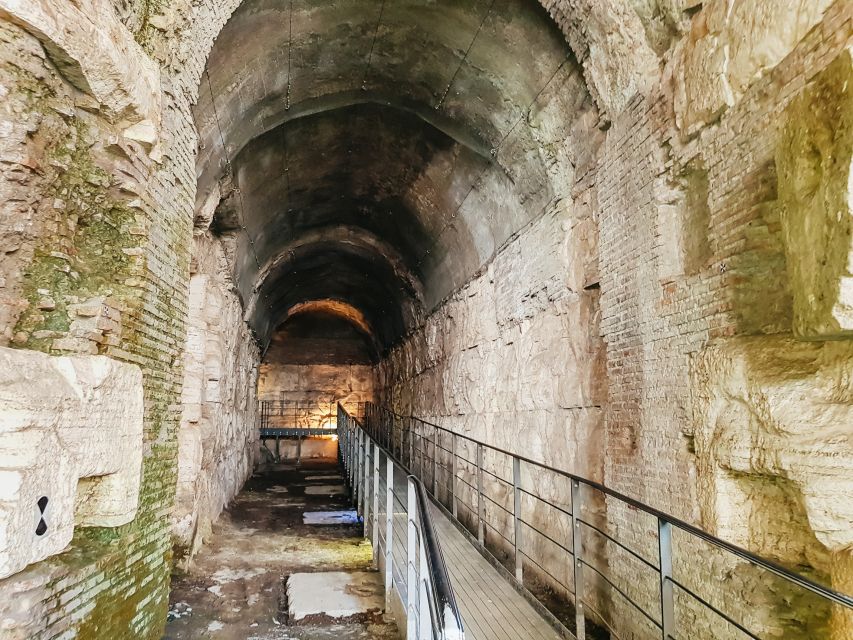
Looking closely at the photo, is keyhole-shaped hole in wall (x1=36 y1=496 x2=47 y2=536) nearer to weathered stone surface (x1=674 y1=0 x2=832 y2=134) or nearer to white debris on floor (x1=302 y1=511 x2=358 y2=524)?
weathered stone surface (x1=674 y1=0 x2=832 y2=134)

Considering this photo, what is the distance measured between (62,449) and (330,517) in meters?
5.55

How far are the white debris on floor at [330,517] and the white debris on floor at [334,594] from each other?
238 cm

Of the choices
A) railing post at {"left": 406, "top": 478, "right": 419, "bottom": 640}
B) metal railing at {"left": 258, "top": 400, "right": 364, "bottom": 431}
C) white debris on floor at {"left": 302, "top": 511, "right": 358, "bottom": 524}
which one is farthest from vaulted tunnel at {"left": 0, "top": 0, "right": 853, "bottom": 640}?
metal railing at {"left": 258, "top": 400, "right": 364, "bottom": 431}

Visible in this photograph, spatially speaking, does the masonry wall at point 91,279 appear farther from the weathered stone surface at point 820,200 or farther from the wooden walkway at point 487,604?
the weathered stone surface at point 820,200

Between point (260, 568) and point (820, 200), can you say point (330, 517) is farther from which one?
point (820, 200)

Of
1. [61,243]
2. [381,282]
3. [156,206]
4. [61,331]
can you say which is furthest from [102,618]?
[381,282]

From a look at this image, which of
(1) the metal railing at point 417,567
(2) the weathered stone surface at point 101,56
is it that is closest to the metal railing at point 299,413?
(1) the metal railing at point 417,567

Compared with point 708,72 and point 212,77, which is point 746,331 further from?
point 212,77

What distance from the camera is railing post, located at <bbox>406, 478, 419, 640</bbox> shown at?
11.0ft

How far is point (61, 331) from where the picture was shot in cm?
297

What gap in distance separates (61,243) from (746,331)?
11.8 ft

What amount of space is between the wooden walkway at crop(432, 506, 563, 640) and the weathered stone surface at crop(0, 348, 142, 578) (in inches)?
75.3

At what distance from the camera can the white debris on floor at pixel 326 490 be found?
32.6 ft

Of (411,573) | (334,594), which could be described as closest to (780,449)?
(411,573)
